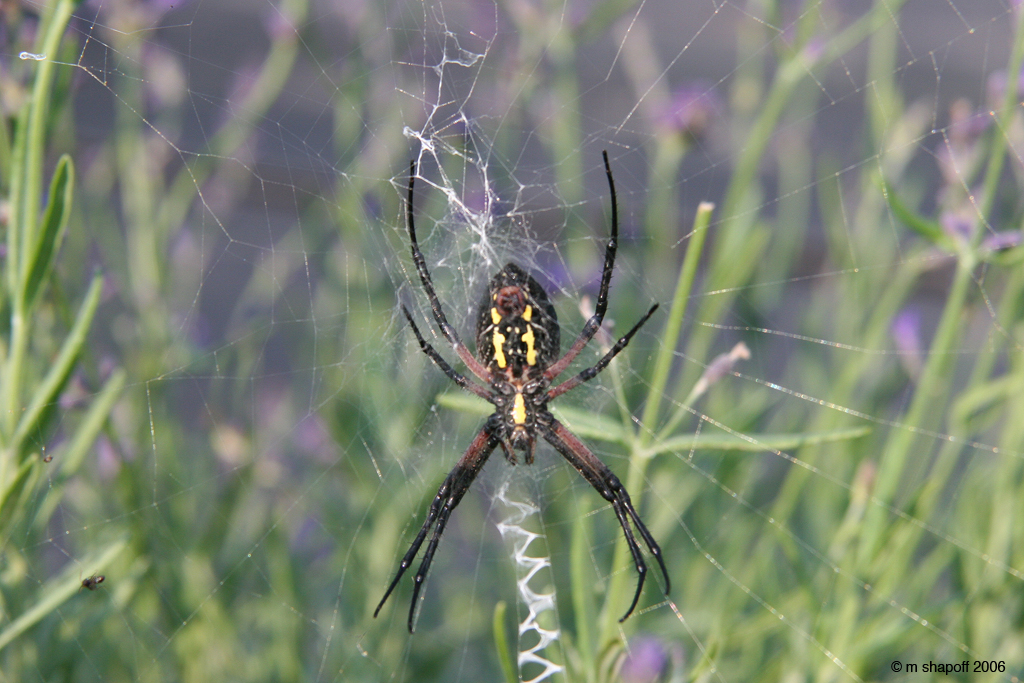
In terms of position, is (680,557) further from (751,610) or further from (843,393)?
(843,393)

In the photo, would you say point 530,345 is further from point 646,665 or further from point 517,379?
point 646,665

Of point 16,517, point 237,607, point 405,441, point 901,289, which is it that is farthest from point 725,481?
point 16,517

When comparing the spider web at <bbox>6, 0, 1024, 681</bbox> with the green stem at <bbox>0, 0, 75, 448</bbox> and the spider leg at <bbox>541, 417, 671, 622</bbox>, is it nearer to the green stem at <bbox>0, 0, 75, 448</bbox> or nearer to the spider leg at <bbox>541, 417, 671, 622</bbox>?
the spider leg at <bbox>541, 417, 671, 622</bbox>

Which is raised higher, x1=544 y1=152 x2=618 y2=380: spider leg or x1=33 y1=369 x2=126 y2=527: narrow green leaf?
x1=544 y1=152 x2=618 y2=380: spider leg

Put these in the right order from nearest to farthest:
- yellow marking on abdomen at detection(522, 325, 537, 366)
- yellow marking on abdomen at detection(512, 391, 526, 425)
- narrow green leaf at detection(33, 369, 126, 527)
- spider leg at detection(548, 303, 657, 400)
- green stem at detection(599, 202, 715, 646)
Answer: green stem at detection(599, 202, 715, 646) < narrow green leaf at detection(33, 369, 126, 527) < spider leg at detection(548, 303, 657, 400) < yellow marking on abdomen at detection(522, 325, 537, 366) < yellow marking on abdomen at detection(512, 391, 526, 425)

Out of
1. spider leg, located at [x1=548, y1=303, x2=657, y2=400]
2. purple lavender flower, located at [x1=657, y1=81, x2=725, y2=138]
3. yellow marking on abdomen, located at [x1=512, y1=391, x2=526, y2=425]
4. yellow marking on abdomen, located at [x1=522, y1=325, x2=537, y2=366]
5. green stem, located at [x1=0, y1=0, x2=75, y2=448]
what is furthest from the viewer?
A: purple lavender flower, located at [x1=657, y1=81, x2=725, y2=138]

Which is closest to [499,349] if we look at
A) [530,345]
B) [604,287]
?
[530,345]

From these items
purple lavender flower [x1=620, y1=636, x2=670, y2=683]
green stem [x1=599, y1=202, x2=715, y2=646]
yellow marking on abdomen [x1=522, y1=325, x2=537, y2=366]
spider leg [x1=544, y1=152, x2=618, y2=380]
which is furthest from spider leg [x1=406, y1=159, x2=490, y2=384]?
purple lavender flower [x1=620, y1=636, x2=670, y2=683]
